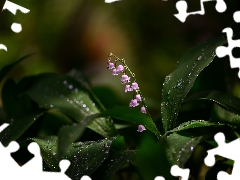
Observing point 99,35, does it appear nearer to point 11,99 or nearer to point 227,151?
point 11,99

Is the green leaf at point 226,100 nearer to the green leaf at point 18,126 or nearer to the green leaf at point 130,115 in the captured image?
the green leaf at point 130,115

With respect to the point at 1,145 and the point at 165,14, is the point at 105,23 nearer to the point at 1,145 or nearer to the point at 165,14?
the point at 165,14

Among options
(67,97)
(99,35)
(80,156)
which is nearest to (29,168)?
(80,156)

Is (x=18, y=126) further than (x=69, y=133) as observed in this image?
Yes

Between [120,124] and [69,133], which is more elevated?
[69,133]

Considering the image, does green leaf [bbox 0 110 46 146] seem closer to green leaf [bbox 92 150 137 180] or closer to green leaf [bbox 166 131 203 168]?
green leaf [bbox 92 150 137 180]

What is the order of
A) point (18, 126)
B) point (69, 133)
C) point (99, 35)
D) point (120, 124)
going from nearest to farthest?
point (69, 133)
point (18, 126)
point (120, 124)
point (99, 35)

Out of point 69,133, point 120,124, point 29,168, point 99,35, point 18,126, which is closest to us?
point 69,133
